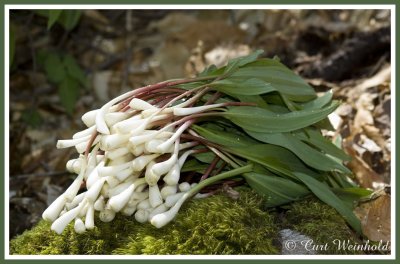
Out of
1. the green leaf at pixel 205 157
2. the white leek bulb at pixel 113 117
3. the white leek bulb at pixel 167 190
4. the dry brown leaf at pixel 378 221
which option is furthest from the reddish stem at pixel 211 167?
the dry brown leaf at pixel 378 221

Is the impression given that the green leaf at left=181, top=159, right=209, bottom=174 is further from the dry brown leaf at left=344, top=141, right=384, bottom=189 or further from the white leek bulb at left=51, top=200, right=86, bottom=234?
the dry brown leaf at left=344, top=141, right=384, bottom=189

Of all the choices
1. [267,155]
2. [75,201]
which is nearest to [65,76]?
[75,201]

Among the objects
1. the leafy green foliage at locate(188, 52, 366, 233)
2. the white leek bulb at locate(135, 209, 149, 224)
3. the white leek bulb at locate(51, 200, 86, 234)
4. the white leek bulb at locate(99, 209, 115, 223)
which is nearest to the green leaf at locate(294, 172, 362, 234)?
the leafy green foliage at locate(188, 52, 366, 233)

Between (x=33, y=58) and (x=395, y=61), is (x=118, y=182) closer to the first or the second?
(x=395, y=61)

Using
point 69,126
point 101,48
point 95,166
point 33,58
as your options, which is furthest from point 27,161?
point 95,166

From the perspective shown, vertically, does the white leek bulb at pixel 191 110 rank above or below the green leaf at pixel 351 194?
above

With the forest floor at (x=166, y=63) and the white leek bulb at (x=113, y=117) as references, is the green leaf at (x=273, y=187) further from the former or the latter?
the forest floor at (x=166, y=63)

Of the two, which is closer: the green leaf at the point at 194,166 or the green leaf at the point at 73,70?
the green leaf at the point at 194,166
